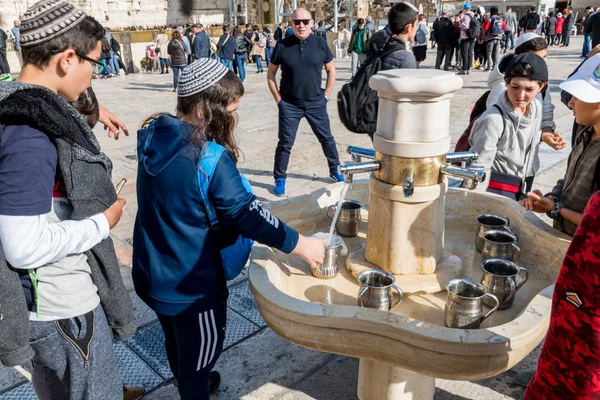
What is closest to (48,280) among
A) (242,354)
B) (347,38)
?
(242,354)

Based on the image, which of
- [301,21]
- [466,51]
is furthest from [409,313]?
[466,51]

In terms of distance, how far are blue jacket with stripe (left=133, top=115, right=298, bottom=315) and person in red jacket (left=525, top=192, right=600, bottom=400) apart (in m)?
0.94

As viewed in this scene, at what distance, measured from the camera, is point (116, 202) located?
1.84 metres

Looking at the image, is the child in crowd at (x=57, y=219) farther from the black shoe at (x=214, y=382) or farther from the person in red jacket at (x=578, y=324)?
the person in red jacket at (x=578, y=324)

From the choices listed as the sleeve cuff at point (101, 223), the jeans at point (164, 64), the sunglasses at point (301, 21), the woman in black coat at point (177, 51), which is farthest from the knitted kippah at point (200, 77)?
the jeans at point (164, 64)

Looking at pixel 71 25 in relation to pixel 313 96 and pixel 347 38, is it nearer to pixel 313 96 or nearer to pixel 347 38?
pixel 313 96

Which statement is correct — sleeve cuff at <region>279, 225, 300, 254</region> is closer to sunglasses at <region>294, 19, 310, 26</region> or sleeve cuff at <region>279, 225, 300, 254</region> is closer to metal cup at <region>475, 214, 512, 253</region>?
metal cup at <region>475, 214, 512, 253</region>

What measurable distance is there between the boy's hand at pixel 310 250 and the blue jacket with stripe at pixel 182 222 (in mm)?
38

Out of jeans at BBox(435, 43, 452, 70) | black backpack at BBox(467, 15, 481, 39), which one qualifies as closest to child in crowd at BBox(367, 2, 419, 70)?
black backpack at BBox(467, 15, 481, 39)

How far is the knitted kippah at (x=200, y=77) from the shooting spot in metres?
1.94

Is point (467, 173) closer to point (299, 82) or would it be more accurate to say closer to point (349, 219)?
point (349, 219)

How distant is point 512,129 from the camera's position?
311 centimetres

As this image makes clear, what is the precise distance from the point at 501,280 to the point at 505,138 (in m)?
1.47

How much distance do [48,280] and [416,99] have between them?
142 centimetres
